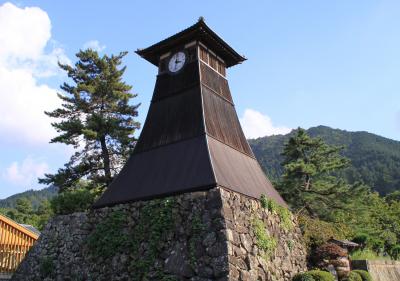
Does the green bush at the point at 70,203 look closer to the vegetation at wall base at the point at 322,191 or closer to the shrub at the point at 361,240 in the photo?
the vegetation at wall base at the point at 322,191

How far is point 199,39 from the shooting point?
15.2 metres

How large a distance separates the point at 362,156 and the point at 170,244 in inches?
2584

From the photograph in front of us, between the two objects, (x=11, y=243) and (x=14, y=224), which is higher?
(x=14, y=224)

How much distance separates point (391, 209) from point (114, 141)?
2708 centimetres

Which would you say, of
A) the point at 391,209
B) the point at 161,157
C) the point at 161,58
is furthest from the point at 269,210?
the point at 391,209

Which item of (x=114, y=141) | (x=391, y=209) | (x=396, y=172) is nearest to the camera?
(x=114, y=141)

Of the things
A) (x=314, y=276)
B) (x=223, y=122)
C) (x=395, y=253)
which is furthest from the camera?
(x=395, y=253)

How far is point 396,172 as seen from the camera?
58281 mm

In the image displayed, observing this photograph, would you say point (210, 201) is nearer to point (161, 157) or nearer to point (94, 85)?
point (161, 157)

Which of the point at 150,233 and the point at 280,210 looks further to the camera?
the point at 280,210

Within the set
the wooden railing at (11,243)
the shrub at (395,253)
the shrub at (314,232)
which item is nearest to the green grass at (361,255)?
the shrub at (314,232)

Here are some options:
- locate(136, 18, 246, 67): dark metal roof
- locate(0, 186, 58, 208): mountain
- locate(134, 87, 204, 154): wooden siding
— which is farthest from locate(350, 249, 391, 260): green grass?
locate(0, 186, 58, 208): mountain

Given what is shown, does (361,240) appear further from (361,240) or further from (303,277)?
(303,277)

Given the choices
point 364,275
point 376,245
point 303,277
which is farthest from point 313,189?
point 303,277
